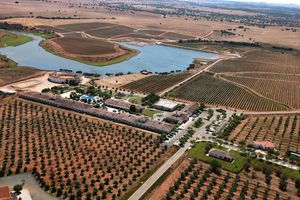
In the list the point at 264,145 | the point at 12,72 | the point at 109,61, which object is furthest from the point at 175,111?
the point at 109,61

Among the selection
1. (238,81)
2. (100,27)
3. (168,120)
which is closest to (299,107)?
(238,81)

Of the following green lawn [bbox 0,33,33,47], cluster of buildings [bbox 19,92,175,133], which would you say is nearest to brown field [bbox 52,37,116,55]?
green lawn [bbox 0,33,33,47]

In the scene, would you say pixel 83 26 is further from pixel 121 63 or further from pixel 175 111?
pixel 175 111

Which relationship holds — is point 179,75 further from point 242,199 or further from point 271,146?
point 242,199

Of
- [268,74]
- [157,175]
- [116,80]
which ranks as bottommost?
[157,175]

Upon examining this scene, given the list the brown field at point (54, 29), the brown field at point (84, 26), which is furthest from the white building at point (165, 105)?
the brown field at point (84, 26)

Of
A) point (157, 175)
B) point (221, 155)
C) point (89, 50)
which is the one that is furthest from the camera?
point (89, 50)
